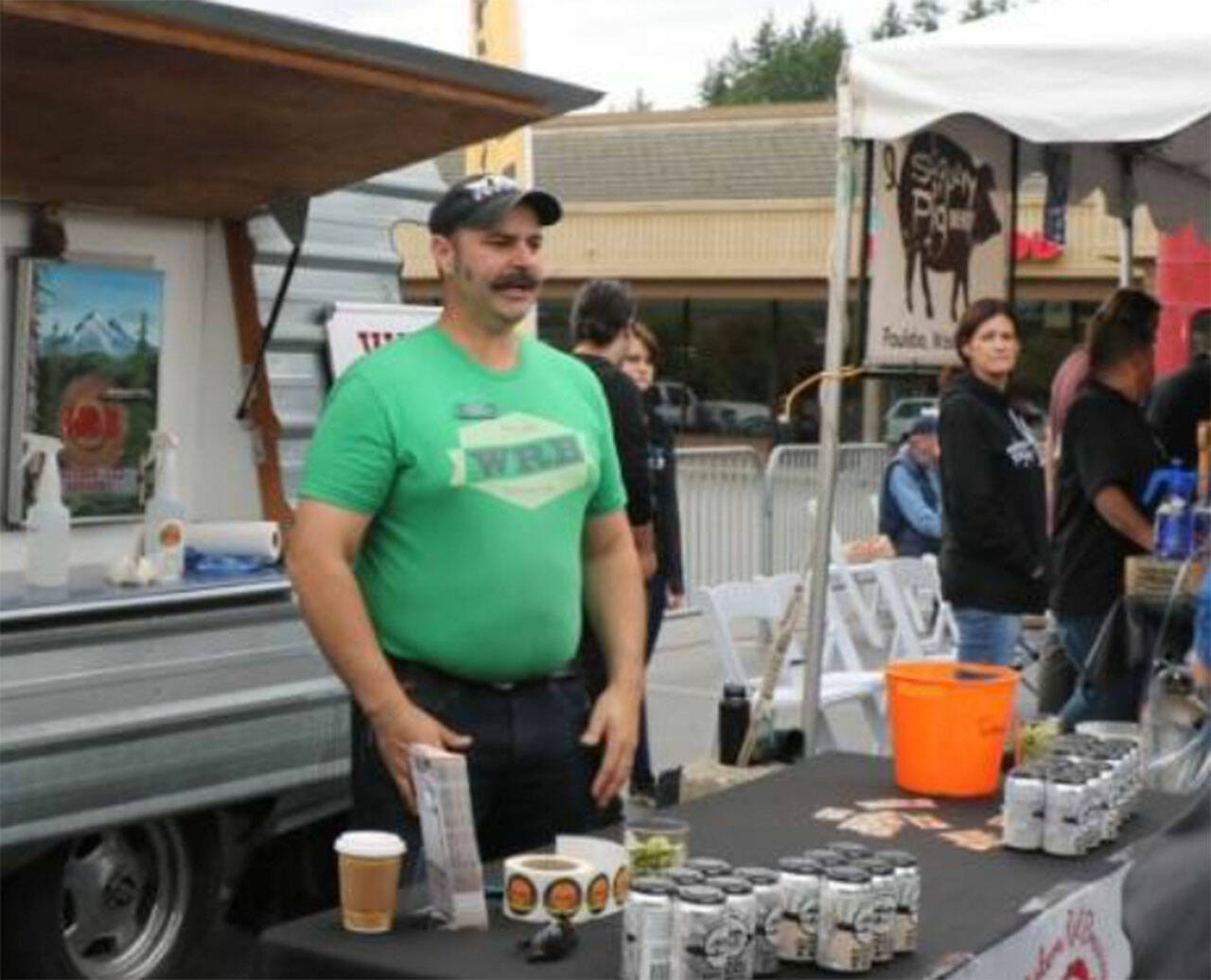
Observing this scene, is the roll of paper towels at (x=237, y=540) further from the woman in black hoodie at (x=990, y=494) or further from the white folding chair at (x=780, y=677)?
the woman in black hoodie at (x=990, y=494)

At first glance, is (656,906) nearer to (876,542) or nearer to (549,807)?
(549,807)

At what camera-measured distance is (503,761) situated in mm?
3348

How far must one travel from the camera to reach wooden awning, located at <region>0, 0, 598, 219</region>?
3.76 meters

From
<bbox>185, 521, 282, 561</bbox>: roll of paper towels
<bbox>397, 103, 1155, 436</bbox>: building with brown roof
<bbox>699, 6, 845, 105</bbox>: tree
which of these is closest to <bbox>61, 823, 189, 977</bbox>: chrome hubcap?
<bbox>185, 521, 282, 561</bbox>: roll of paper towels

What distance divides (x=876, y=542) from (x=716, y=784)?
509cm

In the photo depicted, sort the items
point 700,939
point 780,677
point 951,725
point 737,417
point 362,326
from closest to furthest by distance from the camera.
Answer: point 700,939 → point 951,725 → point 362,326 → point 780,677 → point 737,417

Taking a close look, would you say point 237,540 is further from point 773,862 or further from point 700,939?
point 700,939

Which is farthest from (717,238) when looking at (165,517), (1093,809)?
(1093,809)

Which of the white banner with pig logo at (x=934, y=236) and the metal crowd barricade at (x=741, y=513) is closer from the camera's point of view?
the white banner with pig logo at (x=934, y=236)

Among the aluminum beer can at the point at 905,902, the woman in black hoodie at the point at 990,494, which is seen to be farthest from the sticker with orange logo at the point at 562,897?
the woman in black hoodie at the point at 990,494

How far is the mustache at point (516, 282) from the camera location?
334 centimetres

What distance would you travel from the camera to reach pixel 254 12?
3846 millimetres

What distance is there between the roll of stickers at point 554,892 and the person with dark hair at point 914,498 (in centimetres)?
771

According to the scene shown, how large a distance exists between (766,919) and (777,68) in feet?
279
